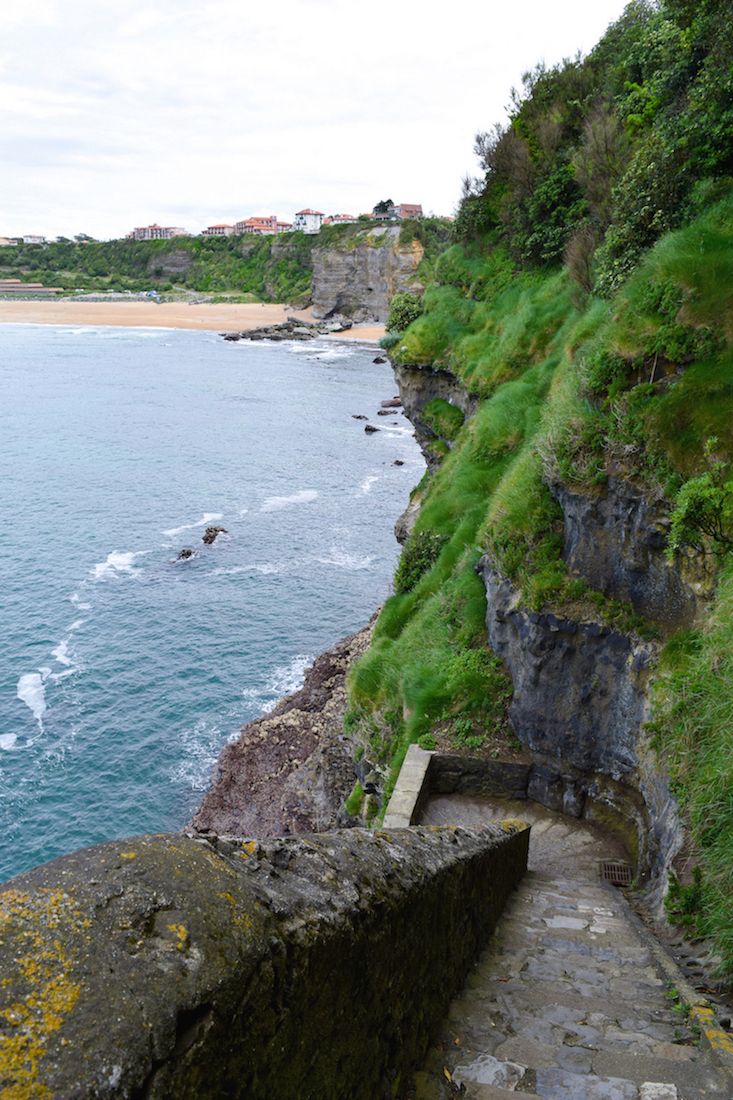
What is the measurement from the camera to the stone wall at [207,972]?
201 cm

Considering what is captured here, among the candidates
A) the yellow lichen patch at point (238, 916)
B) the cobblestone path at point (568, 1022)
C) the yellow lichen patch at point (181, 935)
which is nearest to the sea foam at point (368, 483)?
the cobblestone path at point (568, 1022)

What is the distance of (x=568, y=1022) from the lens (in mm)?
5129

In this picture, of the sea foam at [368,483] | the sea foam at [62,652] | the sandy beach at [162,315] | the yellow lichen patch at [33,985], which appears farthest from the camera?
the sandy beach at [162,315]

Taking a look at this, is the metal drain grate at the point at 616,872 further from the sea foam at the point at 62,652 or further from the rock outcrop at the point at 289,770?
the sea foam at the point at 62,652

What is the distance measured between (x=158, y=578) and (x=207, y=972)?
36.8 metres

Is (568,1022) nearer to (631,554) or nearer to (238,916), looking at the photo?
(238,916)

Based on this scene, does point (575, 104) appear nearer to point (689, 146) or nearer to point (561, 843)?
point (689, 146)

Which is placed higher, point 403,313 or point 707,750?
point 403,313

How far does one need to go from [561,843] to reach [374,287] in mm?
124700

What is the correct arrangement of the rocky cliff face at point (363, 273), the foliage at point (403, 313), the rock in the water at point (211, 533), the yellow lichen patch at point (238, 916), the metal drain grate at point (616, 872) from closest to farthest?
the yellow lichen patch at point (238, 916), the metal drain grate at point (616, 872), the foliage at point (403, 313), the rock in the water at point (211, 533), the rocky cliff face at point (363, 273)

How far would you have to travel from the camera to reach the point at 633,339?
11188 mm

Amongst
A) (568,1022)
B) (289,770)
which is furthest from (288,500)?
(568,1022)

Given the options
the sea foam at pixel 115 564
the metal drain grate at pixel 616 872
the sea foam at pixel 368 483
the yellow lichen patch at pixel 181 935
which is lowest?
the sea foam at pixel 115 564

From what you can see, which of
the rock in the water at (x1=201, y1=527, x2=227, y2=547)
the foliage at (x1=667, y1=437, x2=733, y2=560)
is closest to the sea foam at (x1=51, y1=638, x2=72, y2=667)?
the rock in the water at (x1=201, y1=527, x2=227, y2=547)
